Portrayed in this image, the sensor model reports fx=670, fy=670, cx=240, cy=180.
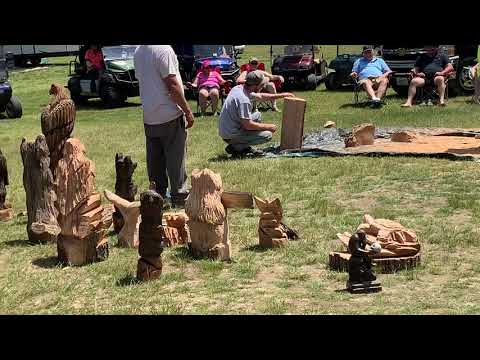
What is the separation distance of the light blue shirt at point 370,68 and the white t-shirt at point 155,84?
30.8 feet

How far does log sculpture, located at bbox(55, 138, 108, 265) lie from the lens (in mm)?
4895

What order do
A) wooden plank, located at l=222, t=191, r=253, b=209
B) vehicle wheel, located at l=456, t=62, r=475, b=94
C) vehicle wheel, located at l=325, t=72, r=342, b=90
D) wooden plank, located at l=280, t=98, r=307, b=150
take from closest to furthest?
wooden plank, located at l=222, t=191, r=253, b=209 → wooden plank, located at l=280, t=98, r=307, b=150 → vehicle wheel, located at l=456, t=62, r=475, b=94 → vehicle wheel, located at l=325, t=72, r=342, b=90

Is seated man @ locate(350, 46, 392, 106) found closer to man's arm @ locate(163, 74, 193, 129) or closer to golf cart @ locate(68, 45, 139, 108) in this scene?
golf cart @ locate(68, 45, 139, 108)

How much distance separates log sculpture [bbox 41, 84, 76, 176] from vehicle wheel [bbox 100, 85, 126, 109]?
1366 cm

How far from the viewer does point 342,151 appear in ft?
29.7

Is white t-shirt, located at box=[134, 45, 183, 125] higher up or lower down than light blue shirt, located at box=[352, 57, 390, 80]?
higher up

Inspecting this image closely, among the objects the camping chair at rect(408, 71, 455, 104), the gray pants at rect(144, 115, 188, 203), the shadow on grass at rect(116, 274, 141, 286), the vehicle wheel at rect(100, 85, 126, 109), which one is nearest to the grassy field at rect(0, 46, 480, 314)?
the shadow on grass at rect(116, 274, 141, 286)

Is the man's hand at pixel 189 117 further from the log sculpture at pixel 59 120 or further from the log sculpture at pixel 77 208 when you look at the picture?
the log sculpture at pixel 77 208

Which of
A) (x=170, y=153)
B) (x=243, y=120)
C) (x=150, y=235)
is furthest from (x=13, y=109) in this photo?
(x=150, y=235)

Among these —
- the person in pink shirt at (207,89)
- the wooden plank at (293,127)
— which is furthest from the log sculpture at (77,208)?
the person in pink shirt at (207,89)

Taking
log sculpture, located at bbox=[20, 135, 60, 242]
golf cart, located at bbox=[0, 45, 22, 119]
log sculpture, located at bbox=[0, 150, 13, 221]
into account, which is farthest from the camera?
golf cart, located at bbox=[0, 45, 22, 119]

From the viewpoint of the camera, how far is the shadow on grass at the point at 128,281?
448cm

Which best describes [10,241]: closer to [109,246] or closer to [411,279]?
[109,246]
